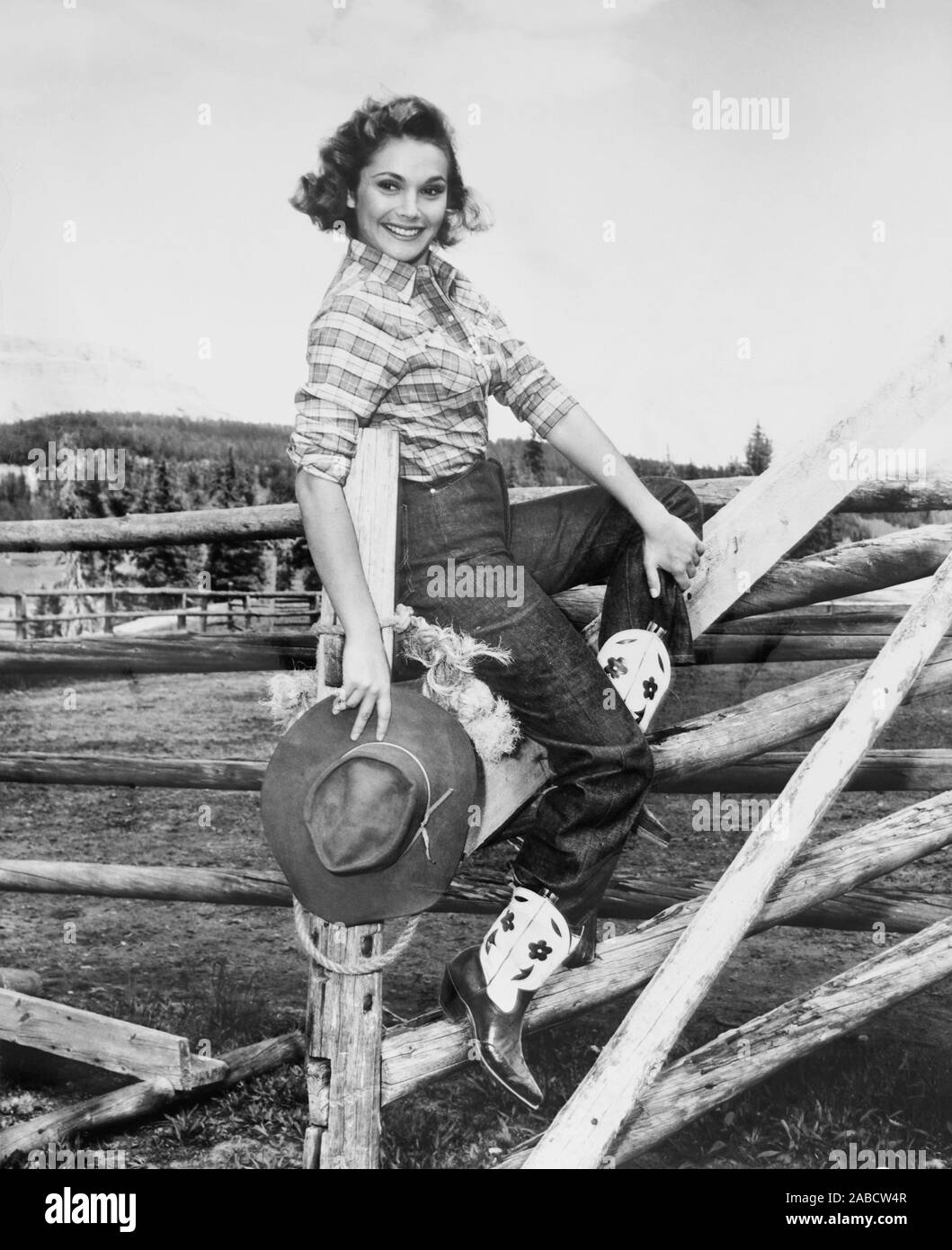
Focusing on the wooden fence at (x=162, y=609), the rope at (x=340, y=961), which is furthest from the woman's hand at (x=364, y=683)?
the wooden fence at (x=162, y=609)

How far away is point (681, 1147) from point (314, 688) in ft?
4.60

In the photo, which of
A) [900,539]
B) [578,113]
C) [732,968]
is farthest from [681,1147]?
[578,113]

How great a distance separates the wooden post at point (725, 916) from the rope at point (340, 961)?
1.32 feet

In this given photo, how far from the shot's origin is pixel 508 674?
195cm

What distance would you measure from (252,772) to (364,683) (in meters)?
1.43

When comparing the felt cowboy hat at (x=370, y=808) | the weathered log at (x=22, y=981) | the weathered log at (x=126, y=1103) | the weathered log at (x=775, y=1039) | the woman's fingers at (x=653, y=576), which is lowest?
the weathered log at (x=126, y=1103)

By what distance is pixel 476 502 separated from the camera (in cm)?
199

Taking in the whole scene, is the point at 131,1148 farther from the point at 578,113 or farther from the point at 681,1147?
the point at 578,113

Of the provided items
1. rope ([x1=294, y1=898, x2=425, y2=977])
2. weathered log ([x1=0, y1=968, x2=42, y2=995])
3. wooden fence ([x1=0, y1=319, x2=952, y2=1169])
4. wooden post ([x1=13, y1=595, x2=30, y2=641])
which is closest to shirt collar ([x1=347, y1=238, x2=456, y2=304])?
wooden fence ([x1=0, y1=319, x2=952, y2=1169])

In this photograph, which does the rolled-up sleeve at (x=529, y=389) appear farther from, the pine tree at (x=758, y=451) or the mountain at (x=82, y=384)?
the mountain at (x=82, y=384)

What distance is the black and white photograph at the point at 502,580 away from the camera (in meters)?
1.93

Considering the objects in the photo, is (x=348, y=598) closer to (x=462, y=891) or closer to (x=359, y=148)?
(x=359, y=148)

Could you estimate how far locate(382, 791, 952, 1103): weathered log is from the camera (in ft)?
6.70

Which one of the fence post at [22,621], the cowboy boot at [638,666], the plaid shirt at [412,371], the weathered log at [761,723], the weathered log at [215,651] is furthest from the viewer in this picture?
the fence post at [22,621]
